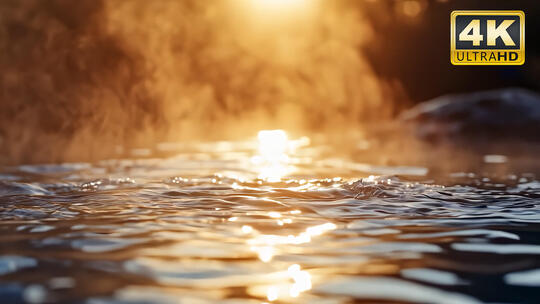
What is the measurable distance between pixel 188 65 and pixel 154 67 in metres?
0.85

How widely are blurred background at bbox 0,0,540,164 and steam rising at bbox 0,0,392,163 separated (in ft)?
0.07

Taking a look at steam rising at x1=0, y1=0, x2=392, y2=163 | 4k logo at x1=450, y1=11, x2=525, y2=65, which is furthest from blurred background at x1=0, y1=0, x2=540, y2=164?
4k logo at x1=450, y1=11, x2=525, y2=65

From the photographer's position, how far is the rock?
10.8 metres

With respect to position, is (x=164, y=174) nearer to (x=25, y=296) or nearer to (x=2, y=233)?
(x=2, y=233)

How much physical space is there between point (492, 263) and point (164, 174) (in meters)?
3.77

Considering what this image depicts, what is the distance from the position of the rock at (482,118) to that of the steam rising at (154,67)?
51.4 inches

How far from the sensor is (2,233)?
7.82ft

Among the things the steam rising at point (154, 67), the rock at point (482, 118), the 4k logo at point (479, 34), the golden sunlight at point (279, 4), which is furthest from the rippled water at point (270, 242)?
the rock at point (482, 118)

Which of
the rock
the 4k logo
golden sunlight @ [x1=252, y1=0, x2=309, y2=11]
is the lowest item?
the rock

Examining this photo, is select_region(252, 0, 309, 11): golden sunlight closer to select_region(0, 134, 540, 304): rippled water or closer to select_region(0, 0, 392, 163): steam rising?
select_region(0, 0, 392, 163): steam rising

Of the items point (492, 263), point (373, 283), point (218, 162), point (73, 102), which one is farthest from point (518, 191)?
point (73, 102)

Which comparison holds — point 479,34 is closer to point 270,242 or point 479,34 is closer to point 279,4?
point 279,4

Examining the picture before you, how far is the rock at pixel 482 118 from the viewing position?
35.4 ft

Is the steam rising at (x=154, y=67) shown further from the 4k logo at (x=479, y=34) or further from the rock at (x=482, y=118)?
the 4k logo at (x=479, y=34)
